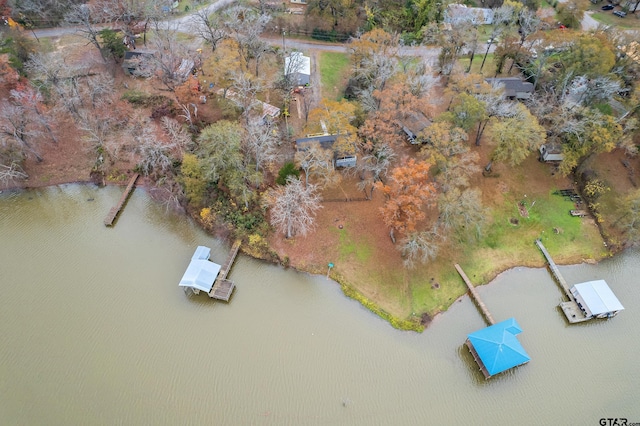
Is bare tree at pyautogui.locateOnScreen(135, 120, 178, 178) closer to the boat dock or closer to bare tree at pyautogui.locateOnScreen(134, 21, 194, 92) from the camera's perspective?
bare tree at pyautogui.locateOnScreen(134, 21, 194, 92)

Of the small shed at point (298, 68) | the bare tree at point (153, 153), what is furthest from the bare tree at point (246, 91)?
the bare tree at point (153, 153)

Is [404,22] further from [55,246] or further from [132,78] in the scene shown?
[55,246]

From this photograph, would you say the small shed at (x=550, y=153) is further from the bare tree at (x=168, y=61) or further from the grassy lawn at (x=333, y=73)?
the bare tree at (x=168, y=61)

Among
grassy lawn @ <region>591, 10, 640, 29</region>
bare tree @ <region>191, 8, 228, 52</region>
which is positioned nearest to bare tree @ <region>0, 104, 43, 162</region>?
bare tree @ <region>191, 8, 228, 52</region>

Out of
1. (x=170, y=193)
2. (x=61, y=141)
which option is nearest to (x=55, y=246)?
(x=170, y=193)

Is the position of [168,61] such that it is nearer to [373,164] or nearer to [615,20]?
[373,164]

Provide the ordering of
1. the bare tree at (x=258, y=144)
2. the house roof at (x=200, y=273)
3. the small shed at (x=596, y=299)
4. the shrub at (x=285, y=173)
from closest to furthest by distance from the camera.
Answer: the small shed at (x=596, y=299)
the house roof at (x=200, y=273)
the bare tree at (x=258, y=144)
the shrub at (x=285, y=173)
